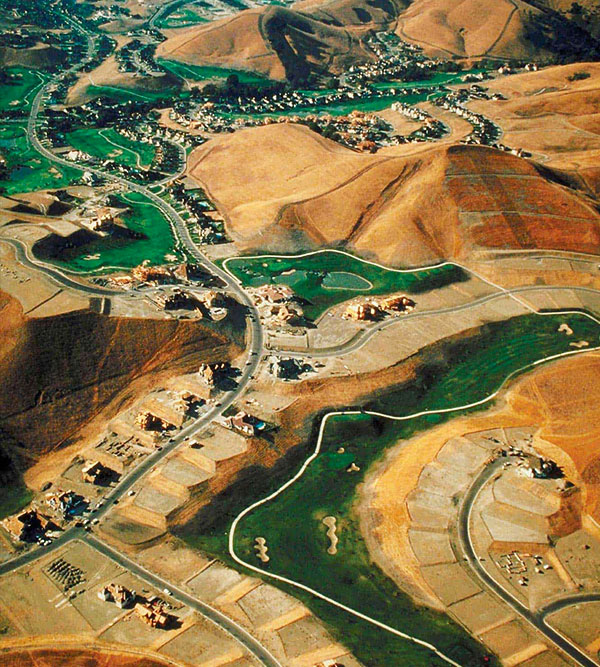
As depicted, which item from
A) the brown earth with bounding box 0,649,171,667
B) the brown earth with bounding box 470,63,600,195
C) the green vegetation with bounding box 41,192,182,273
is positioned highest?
the brown earth with bounding box 470,63,600,195

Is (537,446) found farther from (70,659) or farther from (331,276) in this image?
(70,659)

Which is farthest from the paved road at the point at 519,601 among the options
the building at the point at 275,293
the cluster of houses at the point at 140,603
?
the building at the point at 275,293

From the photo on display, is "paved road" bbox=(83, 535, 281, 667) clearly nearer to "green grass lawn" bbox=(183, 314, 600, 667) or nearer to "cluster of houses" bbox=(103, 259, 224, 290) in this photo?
"green grass lawn" bbox=(183, 314, 600, 667)

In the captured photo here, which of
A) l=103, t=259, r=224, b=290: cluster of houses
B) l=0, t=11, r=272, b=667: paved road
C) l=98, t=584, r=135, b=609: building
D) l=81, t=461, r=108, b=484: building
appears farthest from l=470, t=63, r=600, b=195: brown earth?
l=98, t=584, r=135, b=609: building

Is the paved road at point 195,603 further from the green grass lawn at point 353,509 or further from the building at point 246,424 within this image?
the building at point 246,424

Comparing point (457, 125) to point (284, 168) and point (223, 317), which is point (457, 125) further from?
point (223, 317)

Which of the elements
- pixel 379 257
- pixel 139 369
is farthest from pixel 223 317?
pixel 379 257

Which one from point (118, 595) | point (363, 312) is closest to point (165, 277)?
point (363, 312)
